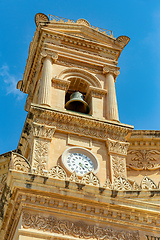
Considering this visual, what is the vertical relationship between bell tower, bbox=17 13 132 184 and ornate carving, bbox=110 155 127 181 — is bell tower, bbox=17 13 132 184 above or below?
above

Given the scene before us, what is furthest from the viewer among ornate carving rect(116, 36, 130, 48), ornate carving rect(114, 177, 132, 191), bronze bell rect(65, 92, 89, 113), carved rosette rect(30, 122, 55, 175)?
ornate carving rect(116, 36, 130, 48)

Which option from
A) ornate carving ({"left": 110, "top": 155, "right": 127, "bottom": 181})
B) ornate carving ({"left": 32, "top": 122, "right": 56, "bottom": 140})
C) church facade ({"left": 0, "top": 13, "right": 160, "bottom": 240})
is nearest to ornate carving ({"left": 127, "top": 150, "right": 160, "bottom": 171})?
church facade ({"left": 0, "top": 13, "right": 160, "bottom": 240})

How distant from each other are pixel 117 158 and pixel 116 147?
658 mm

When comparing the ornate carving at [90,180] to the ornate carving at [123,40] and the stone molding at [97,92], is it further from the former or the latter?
the ornate carving at [123,40]

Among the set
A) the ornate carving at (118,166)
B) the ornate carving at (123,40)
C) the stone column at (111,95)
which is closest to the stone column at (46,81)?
the stone column at (111,95)

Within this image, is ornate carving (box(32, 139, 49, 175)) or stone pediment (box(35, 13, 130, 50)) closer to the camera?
ornate carving (box(32, 139, 49, 175))

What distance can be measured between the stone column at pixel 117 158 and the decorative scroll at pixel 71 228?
14.5 ft

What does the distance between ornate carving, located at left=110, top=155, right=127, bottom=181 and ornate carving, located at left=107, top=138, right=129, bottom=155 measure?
321mm

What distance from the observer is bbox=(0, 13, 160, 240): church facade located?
1731 centimetres

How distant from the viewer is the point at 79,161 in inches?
862

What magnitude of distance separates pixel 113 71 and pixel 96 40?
3001 mm

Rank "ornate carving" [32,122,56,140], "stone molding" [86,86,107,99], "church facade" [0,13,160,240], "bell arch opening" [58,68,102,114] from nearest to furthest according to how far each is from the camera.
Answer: "church facade" [0,13,160,240] < "ornate carving" [32,122,56,140] < "bell arch opening" [58,68,102,114] < "stone molding" [86,86,107,99]

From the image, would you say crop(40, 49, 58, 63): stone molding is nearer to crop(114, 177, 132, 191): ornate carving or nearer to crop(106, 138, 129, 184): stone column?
crop(106, 138, 129, 184): stone column

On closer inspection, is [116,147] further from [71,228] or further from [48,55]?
[48,55]
